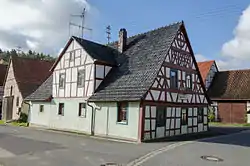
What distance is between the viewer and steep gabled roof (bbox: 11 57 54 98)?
40.9 meters

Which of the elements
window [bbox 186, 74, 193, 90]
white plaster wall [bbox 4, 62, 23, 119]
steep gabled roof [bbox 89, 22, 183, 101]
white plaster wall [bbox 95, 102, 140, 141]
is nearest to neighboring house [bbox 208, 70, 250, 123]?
window [bbox 186, 74, 193, 90]

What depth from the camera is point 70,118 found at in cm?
2536

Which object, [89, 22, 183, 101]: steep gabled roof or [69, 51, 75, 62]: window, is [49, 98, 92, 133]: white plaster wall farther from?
[69, 51, 75, 62]: window

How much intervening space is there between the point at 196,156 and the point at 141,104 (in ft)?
20.5

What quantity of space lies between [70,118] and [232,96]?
70.6ft

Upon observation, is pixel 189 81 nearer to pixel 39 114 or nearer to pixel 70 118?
pixel 70 118

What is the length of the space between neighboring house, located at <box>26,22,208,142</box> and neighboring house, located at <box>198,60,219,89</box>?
646 inches

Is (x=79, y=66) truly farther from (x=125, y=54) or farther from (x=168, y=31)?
(x=168, y=31)

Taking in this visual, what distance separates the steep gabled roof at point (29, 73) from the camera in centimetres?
4094

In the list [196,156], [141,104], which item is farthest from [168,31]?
[196,156]

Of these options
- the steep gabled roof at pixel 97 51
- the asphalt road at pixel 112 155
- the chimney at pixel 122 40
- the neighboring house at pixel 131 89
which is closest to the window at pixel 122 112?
the neighboring house at pixel 131 89

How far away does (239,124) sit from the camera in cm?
3581

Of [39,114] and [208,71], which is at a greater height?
[208,71]

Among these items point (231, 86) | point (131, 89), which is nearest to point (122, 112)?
point (131, 89)
